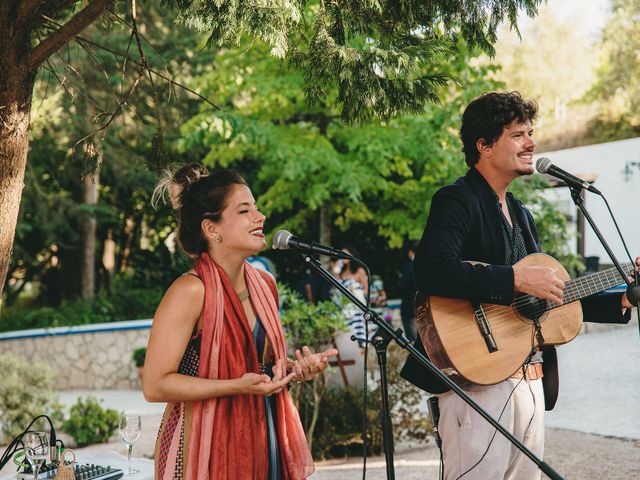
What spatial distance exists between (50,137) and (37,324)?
11.2 feet

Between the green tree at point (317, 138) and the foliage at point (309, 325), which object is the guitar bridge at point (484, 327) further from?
the green tree at point (317, 138)

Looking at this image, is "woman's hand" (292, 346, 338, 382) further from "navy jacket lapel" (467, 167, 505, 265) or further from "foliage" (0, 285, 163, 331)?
"foliage" (0, 285, 163, 331)

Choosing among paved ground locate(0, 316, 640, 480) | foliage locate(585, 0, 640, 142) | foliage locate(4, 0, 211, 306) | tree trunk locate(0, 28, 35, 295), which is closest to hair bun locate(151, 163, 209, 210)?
tree trunk locate(0, 28, 35, 295)

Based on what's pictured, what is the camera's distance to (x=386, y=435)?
8.91ft

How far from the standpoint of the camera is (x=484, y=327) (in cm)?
308

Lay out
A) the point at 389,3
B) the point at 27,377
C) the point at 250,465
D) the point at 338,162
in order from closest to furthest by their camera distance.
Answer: the point at 250,465, the point at 389,3, the point at 27,377, the point at 338,162

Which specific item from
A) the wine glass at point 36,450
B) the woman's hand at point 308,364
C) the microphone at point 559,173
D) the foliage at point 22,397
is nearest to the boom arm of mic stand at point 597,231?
the microphone at point 559,173

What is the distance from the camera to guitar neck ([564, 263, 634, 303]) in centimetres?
316

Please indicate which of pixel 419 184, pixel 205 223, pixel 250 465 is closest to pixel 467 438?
pixel 250 465

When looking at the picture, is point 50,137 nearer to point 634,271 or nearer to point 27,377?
point 27,377

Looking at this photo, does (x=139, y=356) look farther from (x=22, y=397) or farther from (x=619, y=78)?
(x=619, y=78)

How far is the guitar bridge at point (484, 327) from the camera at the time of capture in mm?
3049

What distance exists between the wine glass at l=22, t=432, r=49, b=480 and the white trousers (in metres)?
1.77

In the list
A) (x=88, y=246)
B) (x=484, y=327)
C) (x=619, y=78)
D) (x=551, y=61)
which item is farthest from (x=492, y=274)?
(x=551, y=61)
